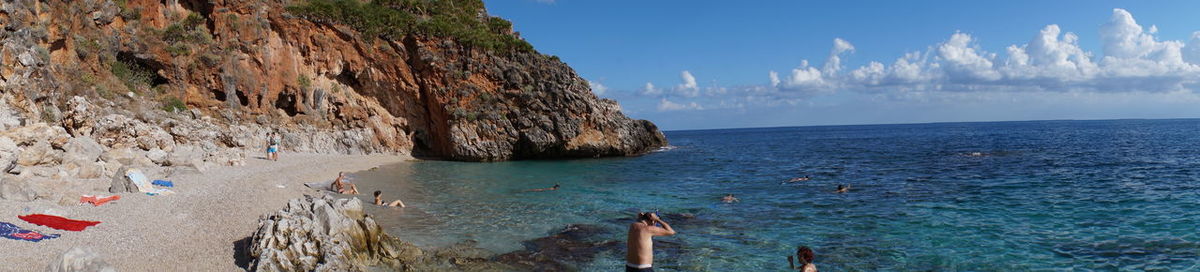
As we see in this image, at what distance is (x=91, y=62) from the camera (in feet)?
85.4

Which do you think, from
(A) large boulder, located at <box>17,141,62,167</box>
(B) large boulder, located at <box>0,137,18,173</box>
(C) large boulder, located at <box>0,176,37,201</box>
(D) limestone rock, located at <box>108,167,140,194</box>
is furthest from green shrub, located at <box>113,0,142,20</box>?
(C) large boulder, located at <box>0,176,37,201</box>

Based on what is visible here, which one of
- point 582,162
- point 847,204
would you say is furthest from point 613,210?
point 582,162

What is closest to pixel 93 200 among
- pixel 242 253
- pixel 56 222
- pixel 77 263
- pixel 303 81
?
pixel 56 222

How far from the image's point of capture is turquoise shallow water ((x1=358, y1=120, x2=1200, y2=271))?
10.5 m

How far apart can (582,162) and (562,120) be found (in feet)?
12.1

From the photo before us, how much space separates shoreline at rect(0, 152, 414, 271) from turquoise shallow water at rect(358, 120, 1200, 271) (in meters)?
3.22

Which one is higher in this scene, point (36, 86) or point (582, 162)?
point (36, 86)

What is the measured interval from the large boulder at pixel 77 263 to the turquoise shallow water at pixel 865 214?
5.60 metres

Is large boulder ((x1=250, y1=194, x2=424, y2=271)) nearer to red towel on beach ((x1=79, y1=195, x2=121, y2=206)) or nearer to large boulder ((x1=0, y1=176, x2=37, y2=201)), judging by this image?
red towel on beach ((x1=79, y1=195, x2=121, y2=206))

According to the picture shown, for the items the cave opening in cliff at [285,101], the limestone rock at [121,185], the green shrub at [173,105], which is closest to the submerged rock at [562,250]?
the limestone rock at [121,185]

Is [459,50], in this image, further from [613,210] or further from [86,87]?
[613,210]

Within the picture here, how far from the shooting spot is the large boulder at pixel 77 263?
640cm

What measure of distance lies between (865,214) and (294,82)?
30.6m

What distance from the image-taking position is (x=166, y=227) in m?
10.2
